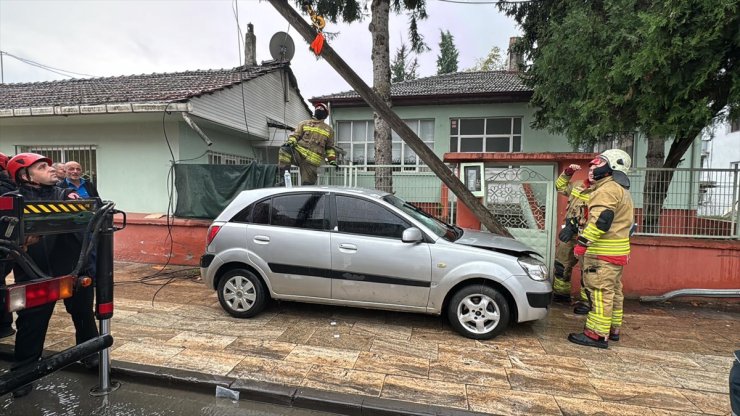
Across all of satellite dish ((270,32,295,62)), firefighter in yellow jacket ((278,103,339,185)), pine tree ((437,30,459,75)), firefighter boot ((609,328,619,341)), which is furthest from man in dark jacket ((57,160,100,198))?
pine tree ((437,30,459,75))

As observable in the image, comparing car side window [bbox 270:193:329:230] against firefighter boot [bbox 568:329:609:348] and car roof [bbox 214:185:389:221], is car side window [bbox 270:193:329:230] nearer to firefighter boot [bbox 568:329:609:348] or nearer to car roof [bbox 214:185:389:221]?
car roof [bbox 214:185:389:221]

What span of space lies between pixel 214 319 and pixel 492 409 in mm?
3377

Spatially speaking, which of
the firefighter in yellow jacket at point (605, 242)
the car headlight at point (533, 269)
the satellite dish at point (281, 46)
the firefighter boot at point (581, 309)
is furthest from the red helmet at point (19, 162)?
the satellite dish at point (281, 46)

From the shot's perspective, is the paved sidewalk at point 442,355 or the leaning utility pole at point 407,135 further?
the leaning utility pole at point 407,135

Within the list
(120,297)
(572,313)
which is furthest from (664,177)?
(120,297)

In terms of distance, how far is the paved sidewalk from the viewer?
3.18 metres

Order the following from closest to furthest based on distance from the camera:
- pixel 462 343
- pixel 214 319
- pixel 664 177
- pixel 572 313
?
→ pixel 462 343 → pixel 214 319 → pixel 572 313 → pixel 664 177

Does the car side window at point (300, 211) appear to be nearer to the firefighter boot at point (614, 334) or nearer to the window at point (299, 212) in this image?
the window at point (299, 212)

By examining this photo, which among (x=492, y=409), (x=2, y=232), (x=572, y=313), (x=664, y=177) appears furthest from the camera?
(x=664, y=177)

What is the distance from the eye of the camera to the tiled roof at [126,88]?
802 cm

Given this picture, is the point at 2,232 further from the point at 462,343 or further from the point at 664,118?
the point at 664,118

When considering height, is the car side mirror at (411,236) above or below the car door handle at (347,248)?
above

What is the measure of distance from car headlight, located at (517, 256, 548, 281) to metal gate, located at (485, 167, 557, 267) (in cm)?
200

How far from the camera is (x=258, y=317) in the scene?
485cm
